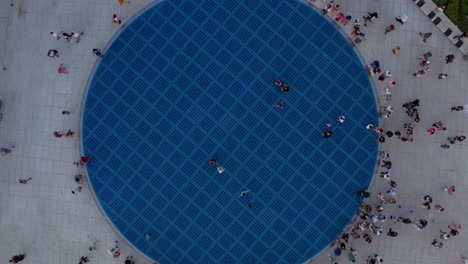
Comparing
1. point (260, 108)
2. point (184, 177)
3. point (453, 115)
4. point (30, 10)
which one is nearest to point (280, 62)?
point (260, 108)

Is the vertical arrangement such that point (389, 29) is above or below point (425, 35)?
below

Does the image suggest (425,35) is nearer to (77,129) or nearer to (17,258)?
(77,129)

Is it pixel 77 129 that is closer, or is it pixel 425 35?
pixel 425 35

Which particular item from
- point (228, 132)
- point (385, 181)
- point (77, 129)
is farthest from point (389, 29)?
point (77, 129)

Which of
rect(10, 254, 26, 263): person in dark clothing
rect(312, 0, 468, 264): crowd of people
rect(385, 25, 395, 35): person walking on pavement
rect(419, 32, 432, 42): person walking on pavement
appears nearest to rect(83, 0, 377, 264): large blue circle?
rect(312, 0, 468, 264): crowd of people

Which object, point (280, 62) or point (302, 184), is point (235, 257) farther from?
point (280, 62)

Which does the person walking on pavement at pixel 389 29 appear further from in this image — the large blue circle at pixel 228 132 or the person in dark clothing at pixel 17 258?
the person in dark clothing at pixel 17 258

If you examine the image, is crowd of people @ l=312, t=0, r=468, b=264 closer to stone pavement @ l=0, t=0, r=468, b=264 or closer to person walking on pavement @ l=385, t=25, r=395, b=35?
person walking on pavement @ l=385, t=25, r=395, b=35

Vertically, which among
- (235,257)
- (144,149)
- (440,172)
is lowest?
(235,257)
